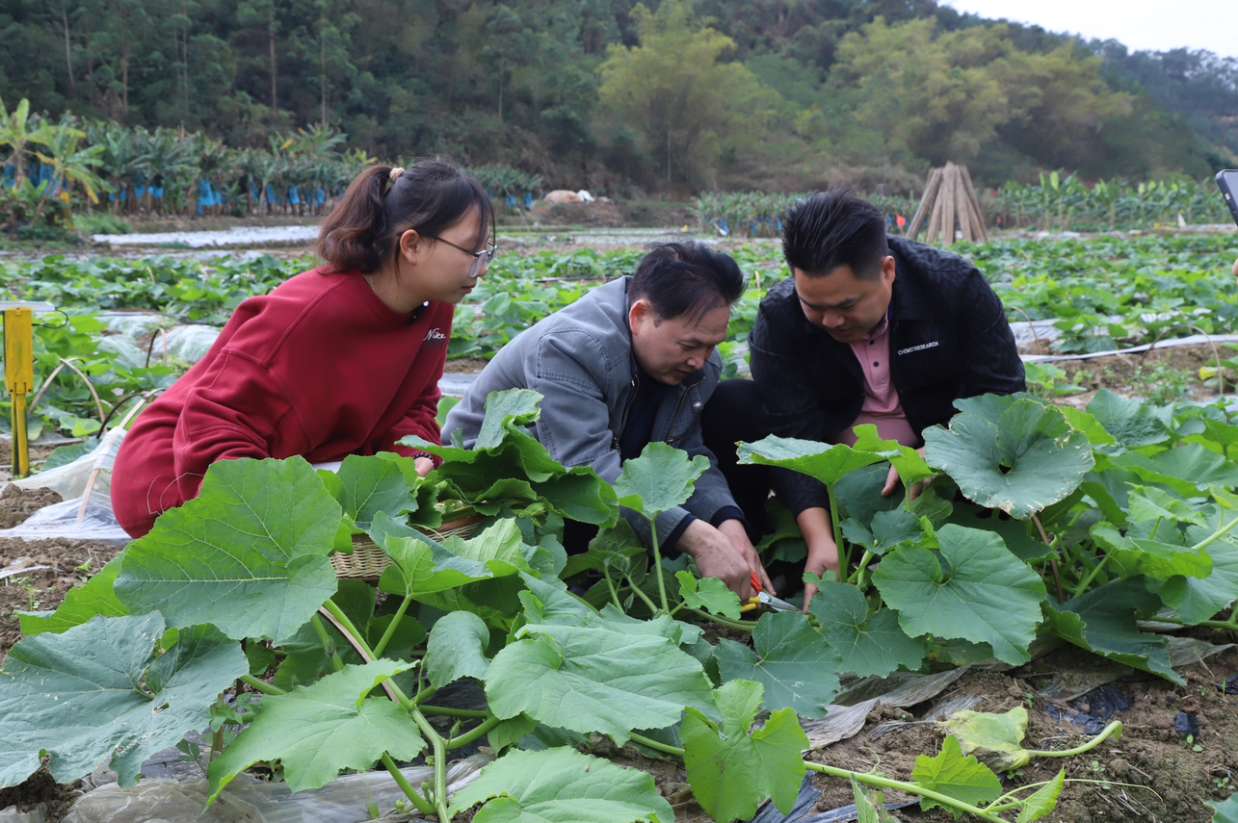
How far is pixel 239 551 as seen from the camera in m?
1.38

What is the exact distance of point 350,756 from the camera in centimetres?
116

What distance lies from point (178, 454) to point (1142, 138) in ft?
270

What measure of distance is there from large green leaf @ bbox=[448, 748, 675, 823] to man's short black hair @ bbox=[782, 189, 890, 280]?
1370 millimetres

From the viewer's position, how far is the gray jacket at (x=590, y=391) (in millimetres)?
2281

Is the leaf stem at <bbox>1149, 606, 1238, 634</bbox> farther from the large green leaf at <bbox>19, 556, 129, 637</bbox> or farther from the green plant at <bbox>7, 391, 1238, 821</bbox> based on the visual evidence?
the large green leaf at <bbox>19, 556, 129, 637</bbox>

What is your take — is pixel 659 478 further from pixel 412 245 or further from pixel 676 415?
pixel 412 245

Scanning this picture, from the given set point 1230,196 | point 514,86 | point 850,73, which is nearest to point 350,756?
point 1230,196

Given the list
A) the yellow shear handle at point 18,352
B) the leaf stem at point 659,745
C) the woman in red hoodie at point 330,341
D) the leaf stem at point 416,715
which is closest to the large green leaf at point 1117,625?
the leaf stem at point 659,745

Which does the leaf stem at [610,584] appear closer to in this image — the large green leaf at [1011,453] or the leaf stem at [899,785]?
the leaf stem at [899,785]

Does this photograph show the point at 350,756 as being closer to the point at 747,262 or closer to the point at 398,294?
the point at 398,294

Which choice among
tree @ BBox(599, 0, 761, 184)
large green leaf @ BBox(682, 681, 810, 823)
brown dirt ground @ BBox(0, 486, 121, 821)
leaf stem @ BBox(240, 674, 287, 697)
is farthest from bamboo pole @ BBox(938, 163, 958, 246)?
tree @ BBox(599, 0, 761, 184)

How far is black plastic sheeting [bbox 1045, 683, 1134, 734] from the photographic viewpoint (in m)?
1.77

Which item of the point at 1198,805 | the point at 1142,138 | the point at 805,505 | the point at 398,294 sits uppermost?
the point at 1142,138

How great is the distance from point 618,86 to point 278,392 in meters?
62.1
